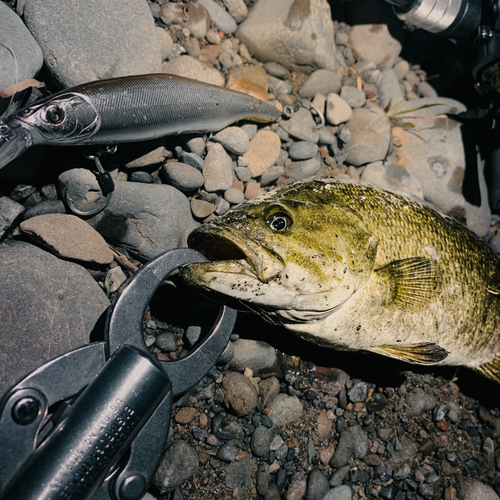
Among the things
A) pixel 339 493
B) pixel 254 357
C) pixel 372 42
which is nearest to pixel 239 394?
pixel 254 357

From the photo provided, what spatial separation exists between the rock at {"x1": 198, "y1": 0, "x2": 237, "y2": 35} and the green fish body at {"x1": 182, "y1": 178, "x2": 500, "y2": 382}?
2.13 meters

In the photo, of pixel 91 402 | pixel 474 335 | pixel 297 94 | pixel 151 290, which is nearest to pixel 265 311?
pixel 151 290

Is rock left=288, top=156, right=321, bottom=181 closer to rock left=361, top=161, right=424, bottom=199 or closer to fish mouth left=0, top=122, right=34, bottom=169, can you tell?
rock left=361, top=161, right=424, bottom=199

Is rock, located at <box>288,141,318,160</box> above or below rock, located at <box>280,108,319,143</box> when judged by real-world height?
below

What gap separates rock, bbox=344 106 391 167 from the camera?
387 centimetres

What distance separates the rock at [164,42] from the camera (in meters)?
3.40

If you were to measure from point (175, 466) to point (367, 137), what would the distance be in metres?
3.44

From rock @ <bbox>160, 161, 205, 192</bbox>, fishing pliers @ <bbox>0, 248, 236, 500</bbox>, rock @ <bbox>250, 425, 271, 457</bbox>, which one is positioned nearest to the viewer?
fishing pliers @ <bbox>0, 248, 236, 500</bbox>

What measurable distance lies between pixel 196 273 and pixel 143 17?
244 cm

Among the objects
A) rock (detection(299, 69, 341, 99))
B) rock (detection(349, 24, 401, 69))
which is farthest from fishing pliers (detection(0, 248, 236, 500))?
rock (detection(349, 24, 401, 69))

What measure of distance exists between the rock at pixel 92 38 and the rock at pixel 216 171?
869 mm

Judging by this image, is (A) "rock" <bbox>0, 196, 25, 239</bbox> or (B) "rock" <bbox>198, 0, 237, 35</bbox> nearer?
(A) "rock" <bbox>0, 196, 25, 239</bbox>

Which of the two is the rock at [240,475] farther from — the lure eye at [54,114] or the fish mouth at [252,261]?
the lure eye at [54,114]

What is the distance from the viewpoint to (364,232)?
2.48m
